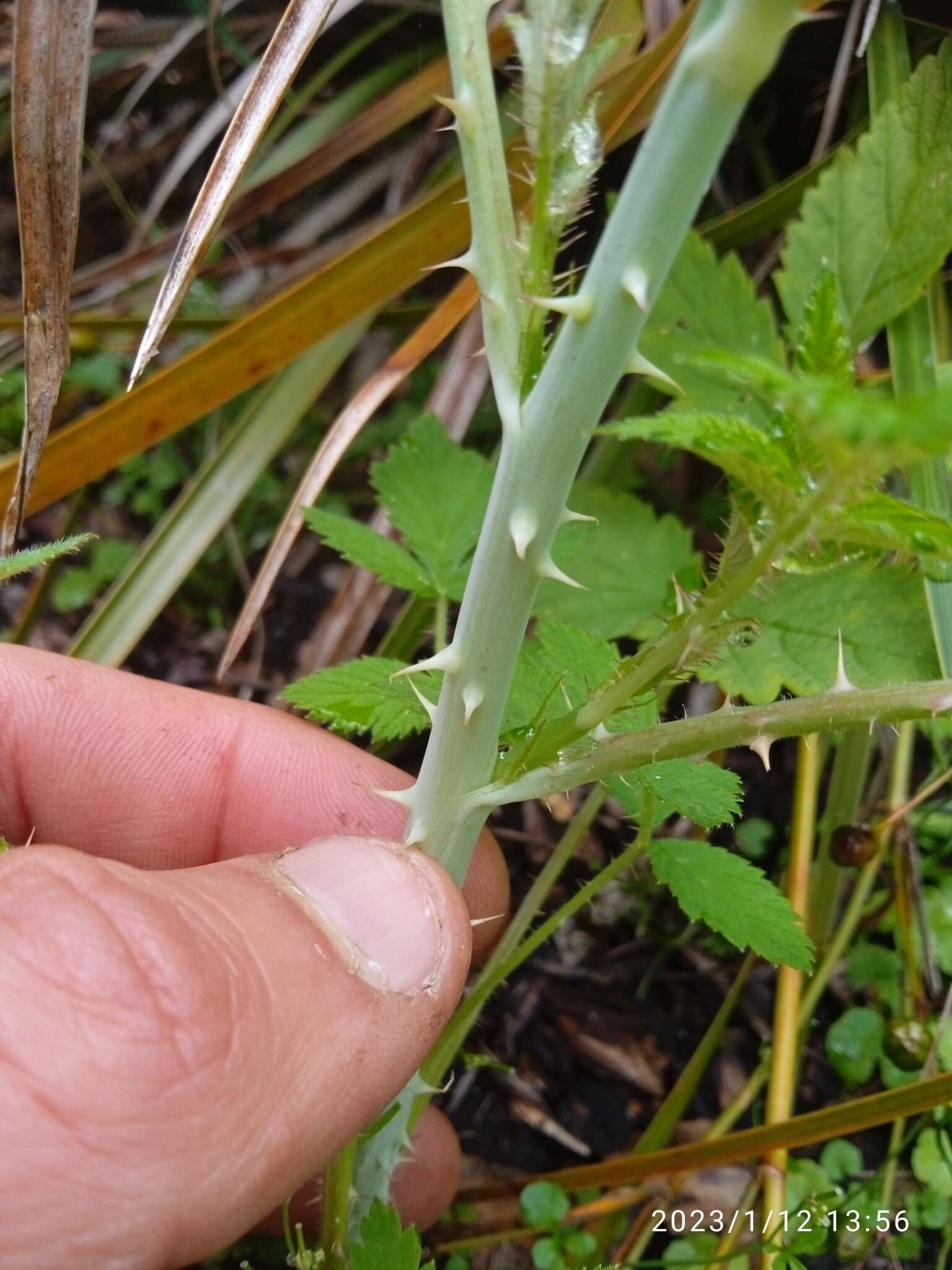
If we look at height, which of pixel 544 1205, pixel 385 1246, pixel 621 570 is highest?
pixel 621 570

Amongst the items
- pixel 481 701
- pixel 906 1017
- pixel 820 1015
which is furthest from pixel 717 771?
pixel 820 1015

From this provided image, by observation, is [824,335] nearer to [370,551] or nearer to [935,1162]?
[370,551]

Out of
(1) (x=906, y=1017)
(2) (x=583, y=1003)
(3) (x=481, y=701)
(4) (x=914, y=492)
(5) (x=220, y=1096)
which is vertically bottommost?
(2) (x=583, y=1003)

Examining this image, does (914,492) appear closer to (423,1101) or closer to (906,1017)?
(906,1017)

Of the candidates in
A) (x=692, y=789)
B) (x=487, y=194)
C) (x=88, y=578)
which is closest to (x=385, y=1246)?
(x=692, y=789)

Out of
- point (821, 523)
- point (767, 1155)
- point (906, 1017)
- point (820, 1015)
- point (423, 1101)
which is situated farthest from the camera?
point (820, 1015)
